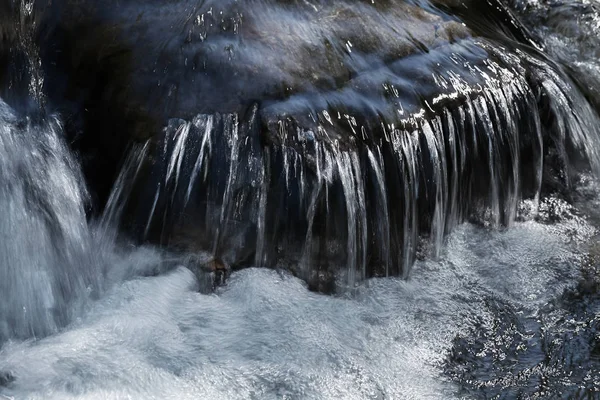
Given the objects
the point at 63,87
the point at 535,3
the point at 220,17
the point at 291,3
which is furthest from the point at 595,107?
the point at 63,87

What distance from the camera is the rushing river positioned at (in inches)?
143

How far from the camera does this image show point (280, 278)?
13.7 ft

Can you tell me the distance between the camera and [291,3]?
4887 millimetres

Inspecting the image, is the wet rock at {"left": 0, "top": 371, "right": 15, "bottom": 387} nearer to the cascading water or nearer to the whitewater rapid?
the whitewater rapid

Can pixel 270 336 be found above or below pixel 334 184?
below

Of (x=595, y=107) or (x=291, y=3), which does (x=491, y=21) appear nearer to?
(x=595, y=107)

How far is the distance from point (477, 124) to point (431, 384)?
69.1 inches

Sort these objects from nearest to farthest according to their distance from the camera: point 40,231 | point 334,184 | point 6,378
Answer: point 6,378, point 40,231, point 334,184

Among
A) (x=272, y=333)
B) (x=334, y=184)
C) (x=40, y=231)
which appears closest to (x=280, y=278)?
(x=272, y=333)

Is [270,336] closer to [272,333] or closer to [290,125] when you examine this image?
[272,333]

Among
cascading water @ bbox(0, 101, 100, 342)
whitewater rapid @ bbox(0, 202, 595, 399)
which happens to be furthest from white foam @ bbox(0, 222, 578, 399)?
cascading water @ bbox(0, 101, 100, 342)

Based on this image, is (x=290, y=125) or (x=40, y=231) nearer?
(x=40, y=231)

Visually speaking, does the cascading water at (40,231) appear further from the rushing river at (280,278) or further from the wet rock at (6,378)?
the wet rock at (6,378)

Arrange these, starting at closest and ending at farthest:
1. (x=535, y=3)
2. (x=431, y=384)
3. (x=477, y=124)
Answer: (x=431, y=384)
(x=477, y=124)
(x=535, y=3)
